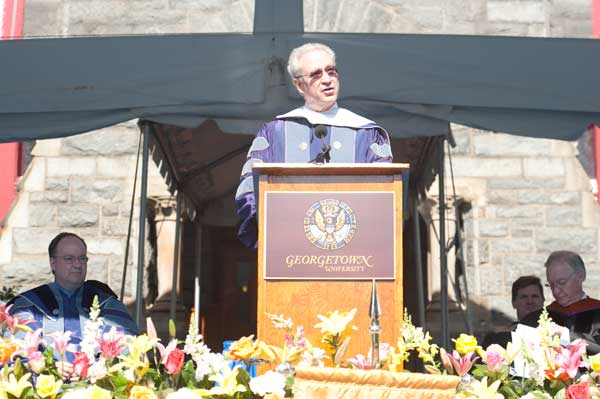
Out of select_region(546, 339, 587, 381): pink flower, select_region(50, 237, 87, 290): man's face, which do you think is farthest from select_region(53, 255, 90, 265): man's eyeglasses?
select_region(546, 339, 587, 381): pink flower

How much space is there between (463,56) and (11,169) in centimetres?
507

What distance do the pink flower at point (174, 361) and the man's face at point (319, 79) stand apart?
4.93ft

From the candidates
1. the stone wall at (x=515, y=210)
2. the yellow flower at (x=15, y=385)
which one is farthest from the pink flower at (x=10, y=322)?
the stone wall at (x=515, y=210)

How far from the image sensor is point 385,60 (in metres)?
5.05

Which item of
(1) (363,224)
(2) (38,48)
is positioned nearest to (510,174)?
(2) (38,48)

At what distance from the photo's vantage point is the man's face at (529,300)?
6590 millimetres

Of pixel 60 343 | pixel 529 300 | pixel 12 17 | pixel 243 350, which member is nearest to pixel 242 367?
pixel 243 350

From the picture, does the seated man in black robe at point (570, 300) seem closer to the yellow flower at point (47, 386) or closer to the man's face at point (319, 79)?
the man's face at point (319, 79)

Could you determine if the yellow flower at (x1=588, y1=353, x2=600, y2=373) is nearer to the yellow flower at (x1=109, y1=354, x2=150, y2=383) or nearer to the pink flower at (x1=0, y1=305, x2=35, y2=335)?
the yellow flower at (x1=109, y1=354, x2=150, y2=383)

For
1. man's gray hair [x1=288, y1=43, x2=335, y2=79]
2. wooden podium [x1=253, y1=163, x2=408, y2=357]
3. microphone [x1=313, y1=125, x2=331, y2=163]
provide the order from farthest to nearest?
man's gray hair [x1=288, y1=43, x2=335, y2=79], microphone [x1=313, y1=125, x2=331, y2=163], wooden podium [x1=253, y1=163, x2=408, y2=357]

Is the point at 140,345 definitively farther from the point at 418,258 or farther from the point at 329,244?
the point at 418,258

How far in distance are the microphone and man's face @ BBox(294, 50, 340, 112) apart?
5.7 inches

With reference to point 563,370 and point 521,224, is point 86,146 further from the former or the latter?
point 563,370

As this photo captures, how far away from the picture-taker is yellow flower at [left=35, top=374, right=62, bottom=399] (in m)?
2.81
